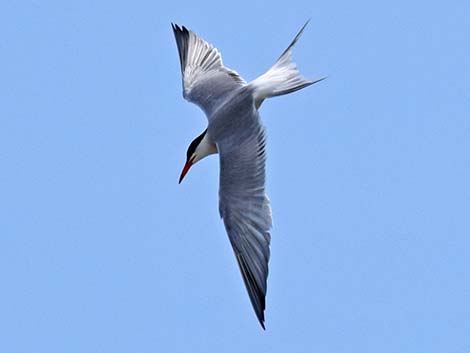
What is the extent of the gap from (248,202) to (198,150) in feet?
4.67

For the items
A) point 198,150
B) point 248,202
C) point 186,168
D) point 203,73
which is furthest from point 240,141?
point 203,73

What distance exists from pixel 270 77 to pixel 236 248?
2110 mm

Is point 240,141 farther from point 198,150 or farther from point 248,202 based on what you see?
point 198,150

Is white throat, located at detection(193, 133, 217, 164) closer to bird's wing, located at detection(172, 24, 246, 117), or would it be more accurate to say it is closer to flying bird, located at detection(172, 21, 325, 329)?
flying bird, located at detection(172, 21, 325, 329)

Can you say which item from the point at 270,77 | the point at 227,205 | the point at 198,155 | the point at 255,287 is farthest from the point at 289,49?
the point at 255,287

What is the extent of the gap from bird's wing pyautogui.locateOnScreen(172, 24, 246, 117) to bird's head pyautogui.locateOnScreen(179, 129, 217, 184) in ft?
1.00

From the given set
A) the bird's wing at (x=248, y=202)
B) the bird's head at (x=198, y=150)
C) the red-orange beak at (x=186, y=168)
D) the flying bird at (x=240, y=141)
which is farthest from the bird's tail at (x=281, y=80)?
the red-orange beak at (x=186, y=168)

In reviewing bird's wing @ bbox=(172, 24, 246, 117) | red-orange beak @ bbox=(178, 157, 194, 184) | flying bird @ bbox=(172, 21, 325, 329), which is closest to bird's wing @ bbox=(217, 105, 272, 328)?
flying bird @ bbox=(172, 21, 325, 329)

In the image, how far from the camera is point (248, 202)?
10891 mm

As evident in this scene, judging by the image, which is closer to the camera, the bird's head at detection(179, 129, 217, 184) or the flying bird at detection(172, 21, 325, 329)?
the flying bird at detection(172, 21, 325, 329)

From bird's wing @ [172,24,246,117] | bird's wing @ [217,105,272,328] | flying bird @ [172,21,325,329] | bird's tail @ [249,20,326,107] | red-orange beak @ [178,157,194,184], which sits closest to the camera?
bird's wing @ [217,105,272,328]

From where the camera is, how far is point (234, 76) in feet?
42.4

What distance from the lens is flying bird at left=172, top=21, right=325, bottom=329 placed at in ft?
34.7

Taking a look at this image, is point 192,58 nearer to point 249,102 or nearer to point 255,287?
point 249,102
